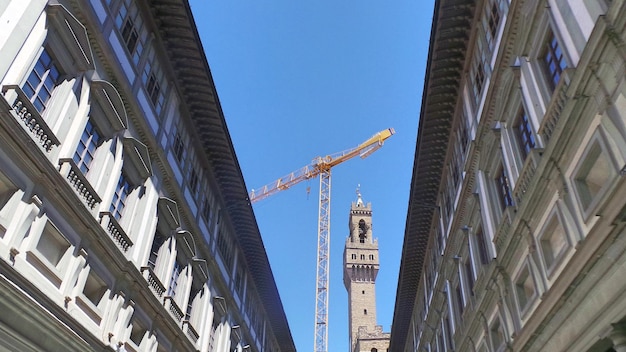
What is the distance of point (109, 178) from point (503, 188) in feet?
42.8

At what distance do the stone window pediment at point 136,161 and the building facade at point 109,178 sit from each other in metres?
0.05

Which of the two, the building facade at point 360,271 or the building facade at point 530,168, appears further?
the building facade at point 360,271

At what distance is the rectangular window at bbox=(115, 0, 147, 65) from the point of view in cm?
1662

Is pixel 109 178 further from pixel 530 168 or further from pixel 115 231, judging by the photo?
pixel 530 168

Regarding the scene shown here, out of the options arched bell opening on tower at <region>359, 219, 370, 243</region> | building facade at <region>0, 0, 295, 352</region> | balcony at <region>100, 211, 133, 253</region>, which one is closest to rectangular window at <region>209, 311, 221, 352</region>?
building facade at <region>0, 0, 295, 352</region>

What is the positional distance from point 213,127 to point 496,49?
13.5m

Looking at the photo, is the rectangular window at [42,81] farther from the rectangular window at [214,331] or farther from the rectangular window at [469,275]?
the rectangular window at [469,275]

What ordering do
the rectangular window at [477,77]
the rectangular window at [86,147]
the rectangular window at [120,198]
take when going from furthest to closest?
1. the rectangular window at [477,77]
2. the rectangular window at [120,198]
3. the rectangular window at [86,147]

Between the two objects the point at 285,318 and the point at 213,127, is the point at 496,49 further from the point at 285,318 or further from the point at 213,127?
the point at 285,318

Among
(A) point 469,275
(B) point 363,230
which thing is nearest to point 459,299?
(A) point 469,275

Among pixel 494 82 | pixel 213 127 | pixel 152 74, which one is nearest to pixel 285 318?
pixel 213 127

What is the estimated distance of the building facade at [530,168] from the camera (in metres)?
9.70

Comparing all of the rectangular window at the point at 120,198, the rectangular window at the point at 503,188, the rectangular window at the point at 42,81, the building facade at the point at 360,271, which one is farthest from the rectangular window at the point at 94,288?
the building facade at the point at 360,271

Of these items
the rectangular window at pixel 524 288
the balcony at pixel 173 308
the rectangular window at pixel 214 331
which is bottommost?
the rectangular window at pixel 524 288
